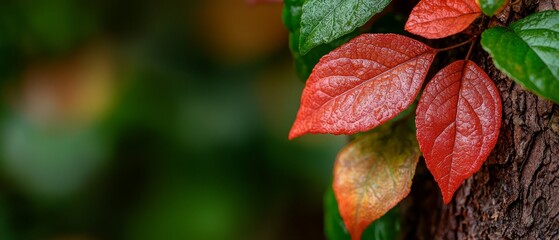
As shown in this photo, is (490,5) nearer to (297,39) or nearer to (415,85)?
(415,85)

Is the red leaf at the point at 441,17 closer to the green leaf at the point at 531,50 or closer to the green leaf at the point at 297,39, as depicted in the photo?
the green leaf at the point at 531,50

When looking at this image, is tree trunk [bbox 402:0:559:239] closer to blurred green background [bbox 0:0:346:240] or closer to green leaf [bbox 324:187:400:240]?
green leaf [bbox 324:187:400:240]

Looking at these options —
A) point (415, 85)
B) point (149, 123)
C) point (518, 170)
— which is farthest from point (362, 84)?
point (149, 123)

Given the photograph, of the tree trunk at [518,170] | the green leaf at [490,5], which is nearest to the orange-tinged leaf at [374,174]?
the tree trunk at [518,170]

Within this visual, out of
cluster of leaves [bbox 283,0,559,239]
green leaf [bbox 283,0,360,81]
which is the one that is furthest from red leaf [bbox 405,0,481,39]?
green leaf [bbox 283,0,360,81]

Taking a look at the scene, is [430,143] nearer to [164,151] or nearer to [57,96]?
[164,151]
